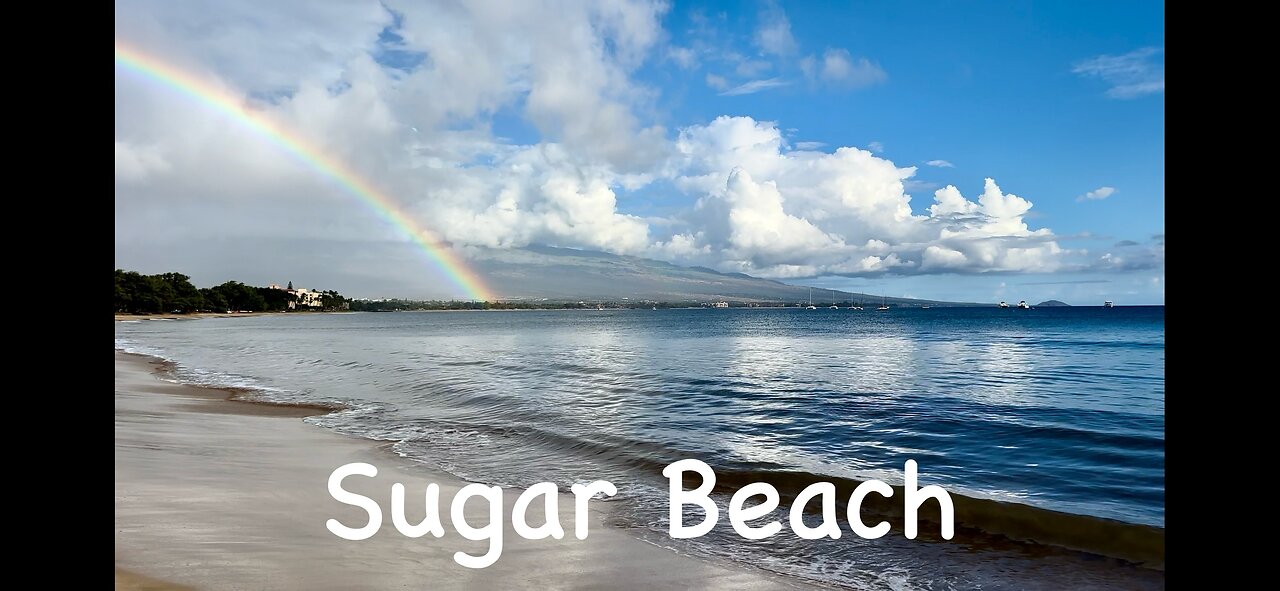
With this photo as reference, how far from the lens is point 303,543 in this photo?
22.1 feet

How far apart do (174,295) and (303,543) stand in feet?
582

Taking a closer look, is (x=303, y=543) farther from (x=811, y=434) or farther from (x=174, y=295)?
(x=174, y=295)

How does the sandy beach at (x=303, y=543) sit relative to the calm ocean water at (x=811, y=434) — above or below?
above

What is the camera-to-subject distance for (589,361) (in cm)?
3728

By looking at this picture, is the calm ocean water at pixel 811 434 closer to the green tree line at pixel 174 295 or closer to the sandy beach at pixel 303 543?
the sandy beach at pixel 303 543

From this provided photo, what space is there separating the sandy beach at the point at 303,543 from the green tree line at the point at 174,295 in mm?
128701

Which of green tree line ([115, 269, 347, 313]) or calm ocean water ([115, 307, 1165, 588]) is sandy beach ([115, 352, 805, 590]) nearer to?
calm ocean water ([115, 307, 1165, 588])

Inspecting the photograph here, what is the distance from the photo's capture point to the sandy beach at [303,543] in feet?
19.2

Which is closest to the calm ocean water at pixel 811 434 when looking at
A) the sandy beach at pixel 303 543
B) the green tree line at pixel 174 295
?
the sandy beach at pixel 303 543

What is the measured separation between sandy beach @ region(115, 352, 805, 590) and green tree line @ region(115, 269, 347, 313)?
422ft

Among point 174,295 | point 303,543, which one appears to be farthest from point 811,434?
point 174,295
